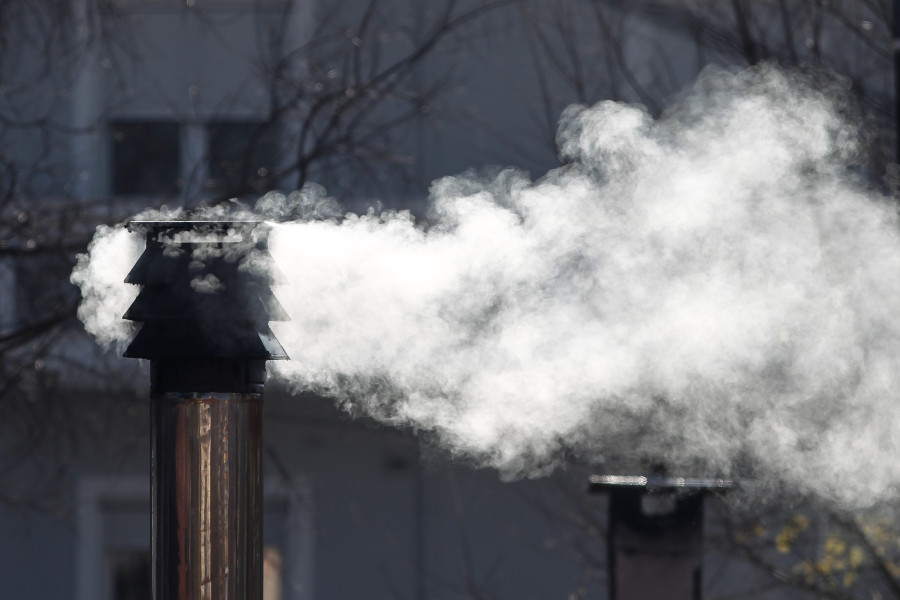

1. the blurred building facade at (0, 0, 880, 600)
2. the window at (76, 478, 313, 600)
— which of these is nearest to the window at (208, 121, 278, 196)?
the blurred building facade at (0, 0, 880, 600)

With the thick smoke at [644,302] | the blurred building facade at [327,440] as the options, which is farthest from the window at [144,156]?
the thick smoke at [644,302]

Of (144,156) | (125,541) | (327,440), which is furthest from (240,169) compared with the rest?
(125,541)

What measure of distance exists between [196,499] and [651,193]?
3176 millimetres

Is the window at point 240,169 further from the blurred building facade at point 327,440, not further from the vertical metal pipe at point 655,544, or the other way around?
the vertical metal pipe at point 655,544

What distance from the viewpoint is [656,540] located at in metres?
4.56

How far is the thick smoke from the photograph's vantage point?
3703 millimetres

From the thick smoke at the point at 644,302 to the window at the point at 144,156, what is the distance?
3247 millimetres

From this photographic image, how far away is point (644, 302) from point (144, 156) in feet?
18.4

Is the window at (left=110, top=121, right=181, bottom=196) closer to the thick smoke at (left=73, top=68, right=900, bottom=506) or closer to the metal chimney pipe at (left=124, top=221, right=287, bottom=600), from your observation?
the thick smoke at (left=73, top=68, right=900, bottom=506)

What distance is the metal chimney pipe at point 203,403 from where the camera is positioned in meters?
2.38

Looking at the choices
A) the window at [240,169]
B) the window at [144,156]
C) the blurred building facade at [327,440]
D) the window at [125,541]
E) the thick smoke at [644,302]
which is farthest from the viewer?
the window at [125,541]

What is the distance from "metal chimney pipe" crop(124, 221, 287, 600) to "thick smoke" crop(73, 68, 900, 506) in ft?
1.59

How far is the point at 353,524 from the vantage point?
32.9 feet

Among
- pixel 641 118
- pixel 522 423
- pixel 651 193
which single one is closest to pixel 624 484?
pixel 522 423
